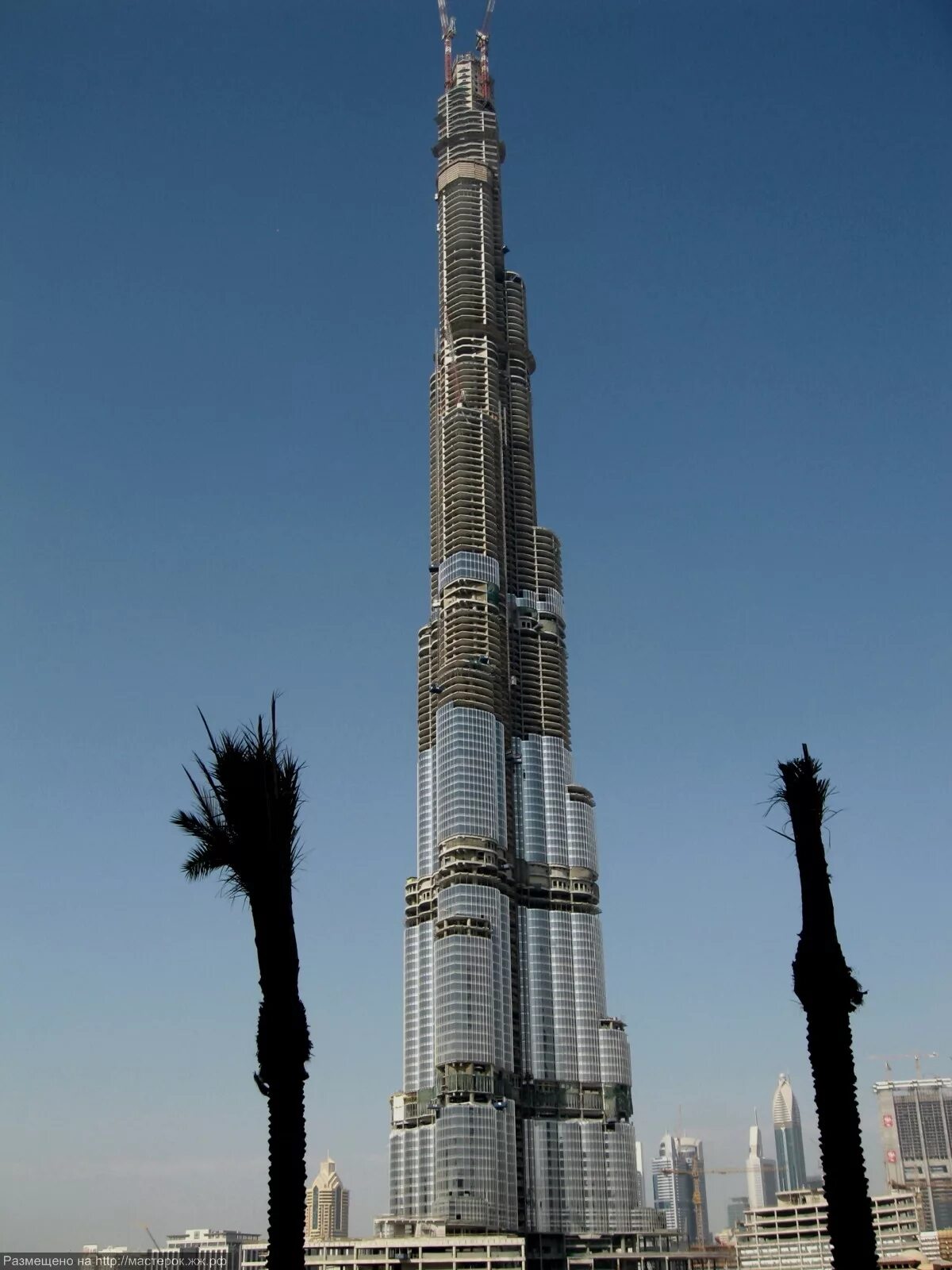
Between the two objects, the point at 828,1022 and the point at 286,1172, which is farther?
the point at 828,1022

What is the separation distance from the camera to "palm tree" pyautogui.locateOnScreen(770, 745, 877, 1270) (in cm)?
2772

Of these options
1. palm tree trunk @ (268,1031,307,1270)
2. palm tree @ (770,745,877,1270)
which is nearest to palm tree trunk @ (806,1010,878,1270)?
palm tree @ (770,745,877,1270)

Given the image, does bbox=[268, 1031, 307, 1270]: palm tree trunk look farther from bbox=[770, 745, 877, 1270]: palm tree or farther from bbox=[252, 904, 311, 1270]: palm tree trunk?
bbox=[770, 745, 877, 1270]: palm tree

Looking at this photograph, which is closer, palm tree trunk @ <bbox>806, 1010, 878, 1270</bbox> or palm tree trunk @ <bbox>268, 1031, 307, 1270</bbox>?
palm tree trunk @ <bbox>268, 1031, 307, 1270</bbox>

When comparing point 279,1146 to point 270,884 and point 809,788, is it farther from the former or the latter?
point 809,788

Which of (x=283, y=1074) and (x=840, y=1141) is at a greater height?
(x=283, y=1074)

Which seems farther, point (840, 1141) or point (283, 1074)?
point (840, 1141)

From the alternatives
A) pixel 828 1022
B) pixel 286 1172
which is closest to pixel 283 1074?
pixel 286 1172

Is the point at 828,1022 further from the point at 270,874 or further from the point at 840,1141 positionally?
the point at 270,874

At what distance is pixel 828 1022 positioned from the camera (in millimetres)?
28875

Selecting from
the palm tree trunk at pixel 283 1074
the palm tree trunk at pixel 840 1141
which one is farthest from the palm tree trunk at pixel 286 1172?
the palm tree trunk at pixel 840 1141

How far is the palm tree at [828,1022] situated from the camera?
27.7 meters

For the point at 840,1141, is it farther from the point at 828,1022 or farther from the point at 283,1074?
the point at 283,1074

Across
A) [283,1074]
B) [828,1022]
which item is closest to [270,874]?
[283,1074]
